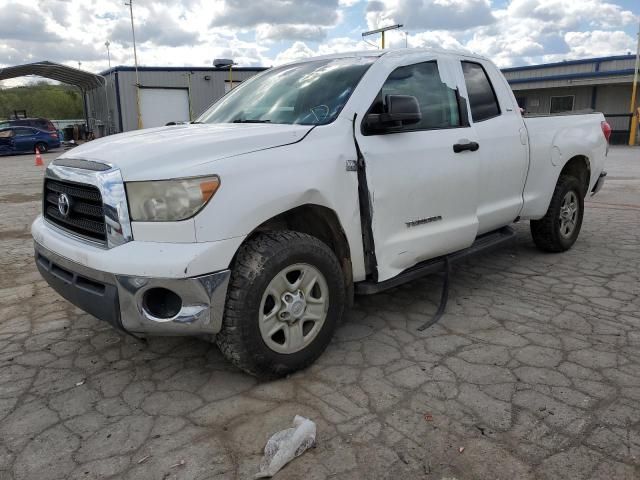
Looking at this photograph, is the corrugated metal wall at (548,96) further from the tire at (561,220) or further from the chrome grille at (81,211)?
the chrome grille at (81,211)

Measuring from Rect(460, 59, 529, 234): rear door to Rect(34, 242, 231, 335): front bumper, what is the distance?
2396mm

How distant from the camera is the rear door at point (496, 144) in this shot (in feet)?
14.0

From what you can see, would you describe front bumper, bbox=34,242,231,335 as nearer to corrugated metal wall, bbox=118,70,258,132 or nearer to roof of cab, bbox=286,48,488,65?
roof of cab, bbox=286,48,488,65

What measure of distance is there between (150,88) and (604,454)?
31421 millimetres

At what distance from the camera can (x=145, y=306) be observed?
2.69 metres

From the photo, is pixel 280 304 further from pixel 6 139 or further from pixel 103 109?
pixel 103 109

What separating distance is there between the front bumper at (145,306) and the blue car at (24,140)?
84.7ft

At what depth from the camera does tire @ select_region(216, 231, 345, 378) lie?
2.79 meters

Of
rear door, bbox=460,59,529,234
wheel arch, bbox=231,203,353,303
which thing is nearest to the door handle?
rear door, bbox=460,59,529,234

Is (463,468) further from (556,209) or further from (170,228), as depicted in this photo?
(556,209)

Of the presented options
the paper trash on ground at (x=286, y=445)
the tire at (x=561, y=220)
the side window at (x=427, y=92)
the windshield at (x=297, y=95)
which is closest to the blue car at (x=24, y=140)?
the windshield at (x=297, y=95)

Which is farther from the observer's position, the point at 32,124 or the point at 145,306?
the point at 32,124

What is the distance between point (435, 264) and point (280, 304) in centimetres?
143

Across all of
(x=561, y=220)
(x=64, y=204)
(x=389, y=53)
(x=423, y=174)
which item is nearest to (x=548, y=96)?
(x=561, y=220)
